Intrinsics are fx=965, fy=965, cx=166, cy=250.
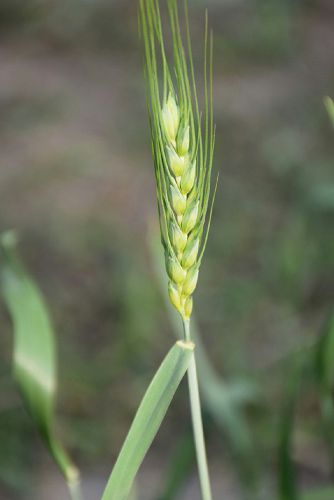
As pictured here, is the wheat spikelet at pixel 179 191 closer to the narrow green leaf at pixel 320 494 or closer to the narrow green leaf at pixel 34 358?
the narrow green leaf at pixel 34 358

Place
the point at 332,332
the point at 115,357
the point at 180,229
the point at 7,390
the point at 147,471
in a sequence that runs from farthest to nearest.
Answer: the point at 115,357 → the point at 7,390 → the point at 147,471 → the point at 332,332 → the point at 180,229

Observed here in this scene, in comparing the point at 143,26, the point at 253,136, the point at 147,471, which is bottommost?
the point at 147,471

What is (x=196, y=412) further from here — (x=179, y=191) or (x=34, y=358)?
(x=34, y=358)

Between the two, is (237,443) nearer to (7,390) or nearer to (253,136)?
(7,390)

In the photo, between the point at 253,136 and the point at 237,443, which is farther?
the point at 253,136

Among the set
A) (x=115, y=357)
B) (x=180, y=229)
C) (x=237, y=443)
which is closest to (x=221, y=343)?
(x=115, y=357)

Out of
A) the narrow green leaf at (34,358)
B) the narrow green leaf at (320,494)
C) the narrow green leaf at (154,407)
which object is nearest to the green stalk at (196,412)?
the narrow green leaf at (154,407)
